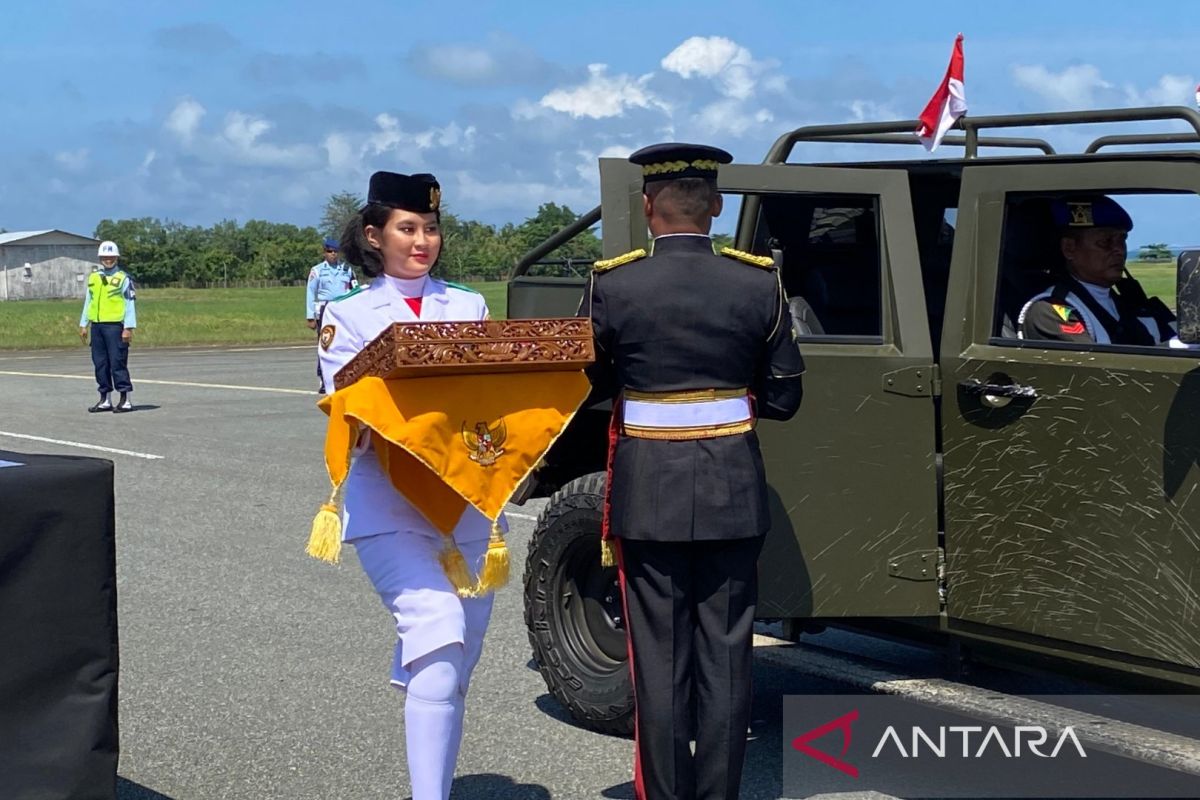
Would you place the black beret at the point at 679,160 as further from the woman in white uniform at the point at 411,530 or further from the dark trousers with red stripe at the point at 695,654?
the dark trousers with red stripe at the point at 695,654

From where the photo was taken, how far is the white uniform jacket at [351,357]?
3.98 metres

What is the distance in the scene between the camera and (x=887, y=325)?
460 cm

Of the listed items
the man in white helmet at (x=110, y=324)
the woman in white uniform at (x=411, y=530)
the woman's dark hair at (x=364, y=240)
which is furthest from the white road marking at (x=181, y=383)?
the woman in white uniform at (x=411, y=530)

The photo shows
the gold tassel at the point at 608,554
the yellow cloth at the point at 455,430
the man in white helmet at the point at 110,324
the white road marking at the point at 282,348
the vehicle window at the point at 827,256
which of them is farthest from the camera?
the white road marking at the point at 282,348

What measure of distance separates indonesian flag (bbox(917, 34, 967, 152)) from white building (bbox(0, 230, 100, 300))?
350 feet

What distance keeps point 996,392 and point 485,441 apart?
1469 millimetres

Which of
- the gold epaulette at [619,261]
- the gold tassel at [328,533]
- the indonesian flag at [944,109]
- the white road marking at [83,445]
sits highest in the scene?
the indonesian flag at [944,109]

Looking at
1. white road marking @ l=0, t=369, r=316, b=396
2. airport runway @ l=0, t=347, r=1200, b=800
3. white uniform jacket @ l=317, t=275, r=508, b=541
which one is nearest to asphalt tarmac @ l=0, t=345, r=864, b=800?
airport runway @ l=0, t=347, r=1200, b=800

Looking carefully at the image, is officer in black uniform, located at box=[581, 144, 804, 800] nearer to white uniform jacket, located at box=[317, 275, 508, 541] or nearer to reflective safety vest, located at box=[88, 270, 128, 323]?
white uniform jacket, located at box=[317, 275, 508, 541]

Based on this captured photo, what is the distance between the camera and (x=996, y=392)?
4348 mm

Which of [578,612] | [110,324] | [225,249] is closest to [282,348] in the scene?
[110,324]

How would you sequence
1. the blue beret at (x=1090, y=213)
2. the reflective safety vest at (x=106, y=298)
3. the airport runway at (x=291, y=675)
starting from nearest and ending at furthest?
the blue beret at (x=1090, y=213) → the airport runway at (x=291, y=675) → the reflective safety vest at (x=106, y=298)

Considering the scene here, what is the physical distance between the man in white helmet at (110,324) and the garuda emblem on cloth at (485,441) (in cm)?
1272

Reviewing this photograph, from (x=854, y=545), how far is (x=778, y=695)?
1336 millimetres
